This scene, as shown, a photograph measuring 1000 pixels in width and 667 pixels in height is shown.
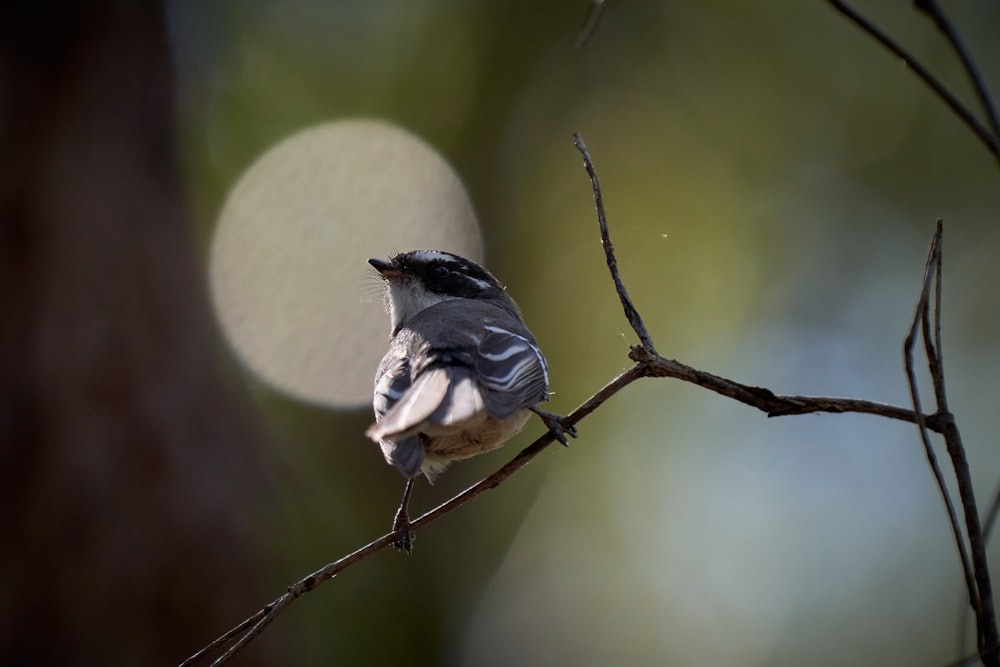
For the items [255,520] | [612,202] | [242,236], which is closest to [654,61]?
[612,202]

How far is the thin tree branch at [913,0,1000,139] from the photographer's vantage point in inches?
54.8

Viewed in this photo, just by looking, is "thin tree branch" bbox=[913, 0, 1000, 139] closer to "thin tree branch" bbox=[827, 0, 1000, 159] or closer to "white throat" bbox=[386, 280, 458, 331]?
"thin tree branch" bbox=[827, 0, 1000, 159]

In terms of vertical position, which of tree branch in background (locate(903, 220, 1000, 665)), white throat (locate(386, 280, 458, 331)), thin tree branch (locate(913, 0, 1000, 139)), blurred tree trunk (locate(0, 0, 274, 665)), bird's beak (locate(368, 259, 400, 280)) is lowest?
tree branch in background (locate(903, 220, 1000, 665))

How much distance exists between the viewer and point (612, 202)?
9641 millimetres

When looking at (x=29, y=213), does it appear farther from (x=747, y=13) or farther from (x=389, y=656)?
(x=747, y=13)

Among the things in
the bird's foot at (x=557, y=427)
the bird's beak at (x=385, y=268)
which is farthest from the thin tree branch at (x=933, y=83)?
the bird's beak at (x=385, y=268)

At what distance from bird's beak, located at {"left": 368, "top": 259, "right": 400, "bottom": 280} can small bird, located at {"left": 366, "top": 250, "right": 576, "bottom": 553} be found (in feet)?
1.08

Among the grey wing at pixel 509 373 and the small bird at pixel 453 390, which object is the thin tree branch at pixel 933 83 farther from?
the grey wing at pixel 509 373

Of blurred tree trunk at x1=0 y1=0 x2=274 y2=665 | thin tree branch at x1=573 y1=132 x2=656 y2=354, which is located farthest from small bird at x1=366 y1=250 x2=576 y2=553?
blurred tree trunk at x1=0 y1=0 x2=274 y2=665

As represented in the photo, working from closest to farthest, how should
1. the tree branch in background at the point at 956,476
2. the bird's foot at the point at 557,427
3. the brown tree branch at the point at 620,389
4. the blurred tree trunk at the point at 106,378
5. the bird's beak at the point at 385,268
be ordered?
the tree branch in background at the point at 956,476 < the brown tree branch at the point at 620,389 < the bird's foot at the point at 557,427 < the bird's beak at the point at 385,268 < the blurred tree trunk at the point at 106,378

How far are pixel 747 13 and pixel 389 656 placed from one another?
835 centimetres

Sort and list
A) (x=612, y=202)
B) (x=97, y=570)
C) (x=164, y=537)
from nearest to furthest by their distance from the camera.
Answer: (x=97, y=570), (x=164, y=537), (x=612, y=202)

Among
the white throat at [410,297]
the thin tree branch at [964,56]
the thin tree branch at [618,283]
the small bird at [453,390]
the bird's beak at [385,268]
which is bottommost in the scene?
the thin tree branch at [964,56]

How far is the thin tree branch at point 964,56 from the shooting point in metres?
1.39
